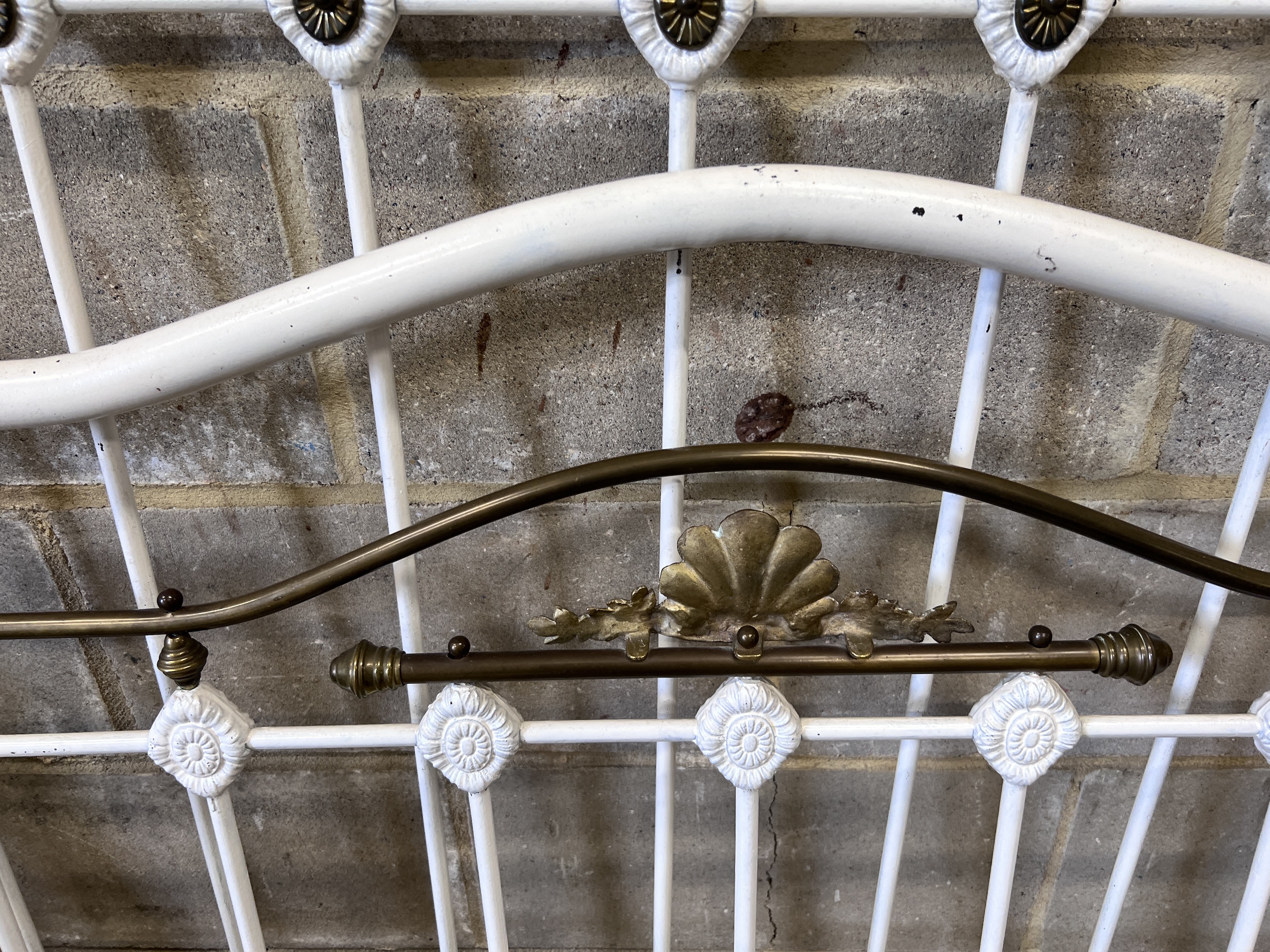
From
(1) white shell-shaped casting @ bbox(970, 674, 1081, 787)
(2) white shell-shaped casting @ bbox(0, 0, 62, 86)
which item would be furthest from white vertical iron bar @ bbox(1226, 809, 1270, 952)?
(2) white shell-shaped casting @ bbox(0, 0, 62, 86)

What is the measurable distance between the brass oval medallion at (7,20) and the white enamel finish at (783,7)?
0.03 meters

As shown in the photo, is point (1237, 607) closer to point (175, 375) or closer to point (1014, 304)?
point (1014, 304)

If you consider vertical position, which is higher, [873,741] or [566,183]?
[566,183]

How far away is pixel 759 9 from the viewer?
359mm

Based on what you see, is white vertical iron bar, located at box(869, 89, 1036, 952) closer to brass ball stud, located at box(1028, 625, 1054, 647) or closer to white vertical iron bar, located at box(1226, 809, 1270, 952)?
brass ball stud, located at box(1028, 625, 1054, 647)

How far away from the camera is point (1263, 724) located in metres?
0.48

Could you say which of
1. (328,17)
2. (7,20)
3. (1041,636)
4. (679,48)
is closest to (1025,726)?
(1041,636)

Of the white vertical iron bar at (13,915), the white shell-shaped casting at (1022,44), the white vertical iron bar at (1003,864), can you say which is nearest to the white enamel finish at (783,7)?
the white shell-shaped casting at (1022,44)

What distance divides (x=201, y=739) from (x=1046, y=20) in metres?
0.56

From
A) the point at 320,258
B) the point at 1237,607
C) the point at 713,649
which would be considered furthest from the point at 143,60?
the point at 1237,607

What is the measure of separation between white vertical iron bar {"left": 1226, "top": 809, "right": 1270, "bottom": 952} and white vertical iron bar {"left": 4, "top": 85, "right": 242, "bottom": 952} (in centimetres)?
68

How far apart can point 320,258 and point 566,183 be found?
145 mm

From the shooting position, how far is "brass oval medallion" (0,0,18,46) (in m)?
0.36

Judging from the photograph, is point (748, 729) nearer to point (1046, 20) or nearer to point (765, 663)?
point (765, 663)
